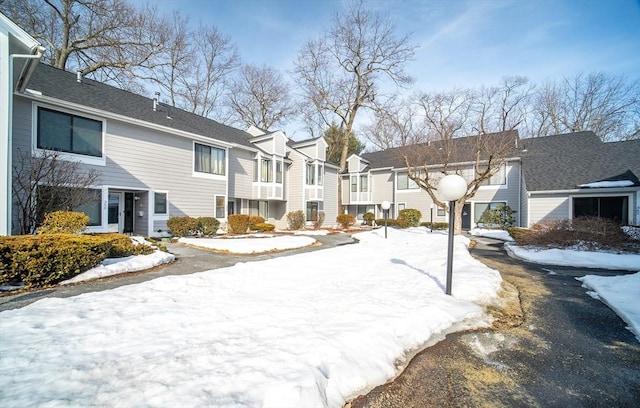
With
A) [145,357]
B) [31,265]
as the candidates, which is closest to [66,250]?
[31,265]

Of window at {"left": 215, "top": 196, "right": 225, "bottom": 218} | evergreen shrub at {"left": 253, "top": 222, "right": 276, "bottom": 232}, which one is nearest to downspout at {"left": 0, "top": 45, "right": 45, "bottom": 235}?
window at {"left": 215, "top": 196, "right": 225, "bottom": 218}

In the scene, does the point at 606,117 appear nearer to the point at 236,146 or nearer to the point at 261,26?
the point at 261,26

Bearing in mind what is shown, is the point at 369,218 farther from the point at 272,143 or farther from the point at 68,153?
the point at 68,153

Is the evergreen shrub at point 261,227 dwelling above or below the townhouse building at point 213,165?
below

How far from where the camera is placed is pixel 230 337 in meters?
3.12

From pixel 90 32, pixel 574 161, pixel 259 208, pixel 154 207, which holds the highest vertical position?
pixel 90 32

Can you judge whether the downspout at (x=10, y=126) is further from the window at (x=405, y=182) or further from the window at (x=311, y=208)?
the window at (x=405, y=182)

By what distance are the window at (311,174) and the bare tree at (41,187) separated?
14258 millimetres

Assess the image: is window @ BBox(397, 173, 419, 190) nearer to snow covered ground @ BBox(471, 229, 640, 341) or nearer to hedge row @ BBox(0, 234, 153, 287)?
snow covered ground @ BBox(471, 229, 640, 341)

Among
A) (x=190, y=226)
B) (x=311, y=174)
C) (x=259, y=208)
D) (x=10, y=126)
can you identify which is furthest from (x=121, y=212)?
(x=311, y=174)

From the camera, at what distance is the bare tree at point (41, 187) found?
7.98 meters

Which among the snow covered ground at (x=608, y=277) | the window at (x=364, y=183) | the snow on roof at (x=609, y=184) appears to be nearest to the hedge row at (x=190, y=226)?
the snow covered ground at (x=608, y=277)

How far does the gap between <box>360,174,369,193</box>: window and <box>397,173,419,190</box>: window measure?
3242mm

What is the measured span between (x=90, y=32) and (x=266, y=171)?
49.4 feet
